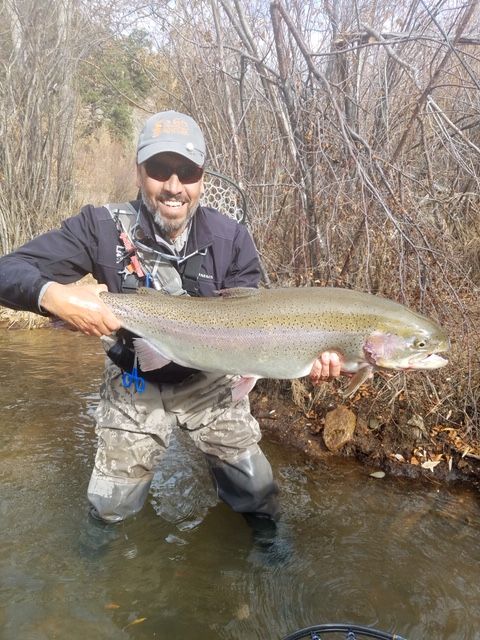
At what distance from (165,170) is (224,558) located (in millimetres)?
2507

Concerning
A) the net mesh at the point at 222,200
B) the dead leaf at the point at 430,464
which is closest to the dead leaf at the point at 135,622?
the dead leaf at the point at 430,464

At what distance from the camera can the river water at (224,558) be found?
9.30 feet

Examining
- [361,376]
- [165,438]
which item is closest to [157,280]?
[165,438]

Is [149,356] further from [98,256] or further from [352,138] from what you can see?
[352,138]

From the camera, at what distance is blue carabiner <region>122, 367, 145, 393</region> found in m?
2.90

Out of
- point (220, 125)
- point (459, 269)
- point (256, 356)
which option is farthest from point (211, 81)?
point (256, 356)

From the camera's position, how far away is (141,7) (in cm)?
702

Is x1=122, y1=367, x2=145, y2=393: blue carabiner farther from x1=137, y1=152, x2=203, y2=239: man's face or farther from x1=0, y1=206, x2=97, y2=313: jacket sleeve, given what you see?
x1=137, y1=152, x2=203, y2=239: man's face

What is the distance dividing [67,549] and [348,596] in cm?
183

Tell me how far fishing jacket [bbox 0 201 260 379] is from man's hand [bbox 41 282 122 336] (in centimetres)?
10

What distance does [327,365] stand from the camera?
2.75 m

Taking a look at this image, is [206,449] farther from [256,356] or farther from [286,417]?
[286,417]

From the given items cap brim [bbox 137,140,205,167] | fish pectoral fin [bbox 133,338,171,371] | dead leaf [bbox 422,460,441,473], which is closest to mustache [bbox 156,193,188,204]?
cap brim [bbox 137,140,205,167]

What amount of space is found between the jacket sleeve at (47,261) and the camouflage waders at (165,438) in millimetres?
687
